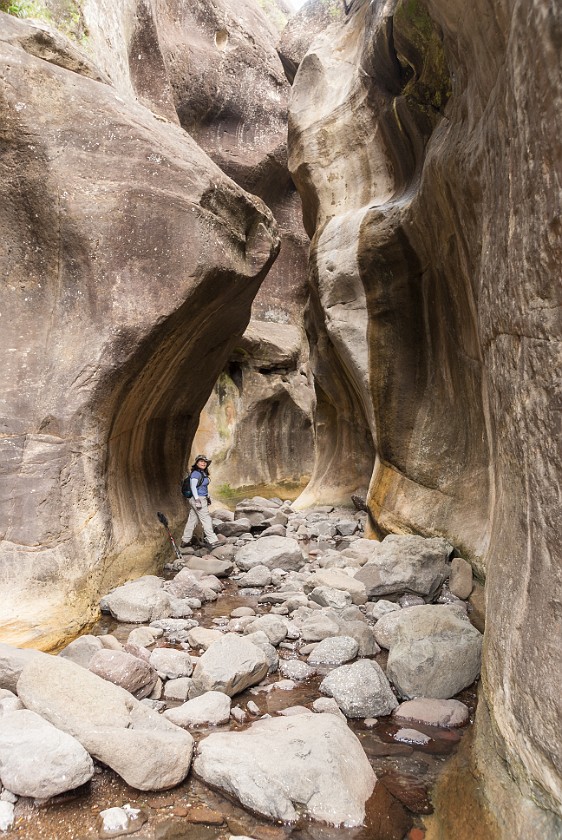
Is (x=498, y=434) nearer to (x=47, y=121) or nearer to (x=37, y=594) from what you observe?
(x=37, y=594)

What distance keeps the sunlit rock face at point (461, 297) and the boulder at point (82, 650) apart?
2.29m

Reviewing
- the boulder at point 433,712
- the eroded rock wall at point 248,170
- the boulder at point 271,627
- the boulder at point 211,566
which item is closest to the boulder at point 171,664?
the boulder at point 271,627

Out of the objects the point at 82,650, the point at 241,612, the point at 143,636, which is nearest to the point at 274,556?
the point at 241,612

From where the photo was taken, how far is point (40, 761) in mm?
2449

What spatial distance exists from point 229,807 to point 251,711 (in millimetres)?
857

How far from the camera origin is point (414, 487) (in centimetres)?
700

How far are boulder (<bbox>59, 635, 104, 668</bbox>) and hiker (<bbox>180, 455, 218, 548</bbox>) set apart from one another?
3.84 metres

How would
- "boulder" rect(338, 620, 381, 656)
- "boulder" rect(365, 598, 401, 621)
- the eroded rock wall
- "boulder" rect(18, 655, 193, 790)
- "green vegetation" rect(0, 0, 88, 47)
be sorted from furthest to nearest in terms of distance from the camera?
the eroded rock wall, "green vegetation" rect(0, 0, 88, 47), "boulder" rect(365, 598, 401, 621), "boulder" rect(338, 620, 381, 656), "boulder" rect(18, 655, 193, 790)

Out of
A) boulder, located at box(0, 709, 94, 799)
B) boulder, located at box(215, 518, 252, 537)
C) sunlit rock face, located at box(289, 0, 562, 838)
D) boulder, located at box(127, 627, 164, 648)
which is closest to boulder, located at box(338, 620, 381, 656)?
sunlit rock face, located at box(289, 0, 562, 838)

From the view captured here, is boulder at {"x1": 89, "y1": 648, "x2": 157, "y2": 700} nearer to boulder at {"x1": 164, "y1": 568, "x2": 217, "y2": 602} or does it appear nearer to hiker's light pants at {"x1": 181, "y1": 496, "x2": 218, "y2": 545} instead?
boulder at {"x1": 164, "y1": 568, "x2": 217, "y2": 602}

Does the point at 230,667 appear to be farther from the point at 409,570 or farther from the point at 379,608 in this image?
the point at 409,570

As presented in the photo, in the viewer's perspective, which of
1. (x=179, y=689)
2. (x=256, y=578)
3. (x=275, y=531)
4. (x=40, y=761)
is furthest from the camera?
(x=275, y=531)

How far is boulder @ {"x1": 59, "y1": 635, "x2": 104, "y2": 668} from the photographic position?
375cm

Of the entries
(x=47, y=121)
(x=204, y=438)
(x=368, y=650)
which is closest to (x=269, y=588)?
(x=368, y=650)
